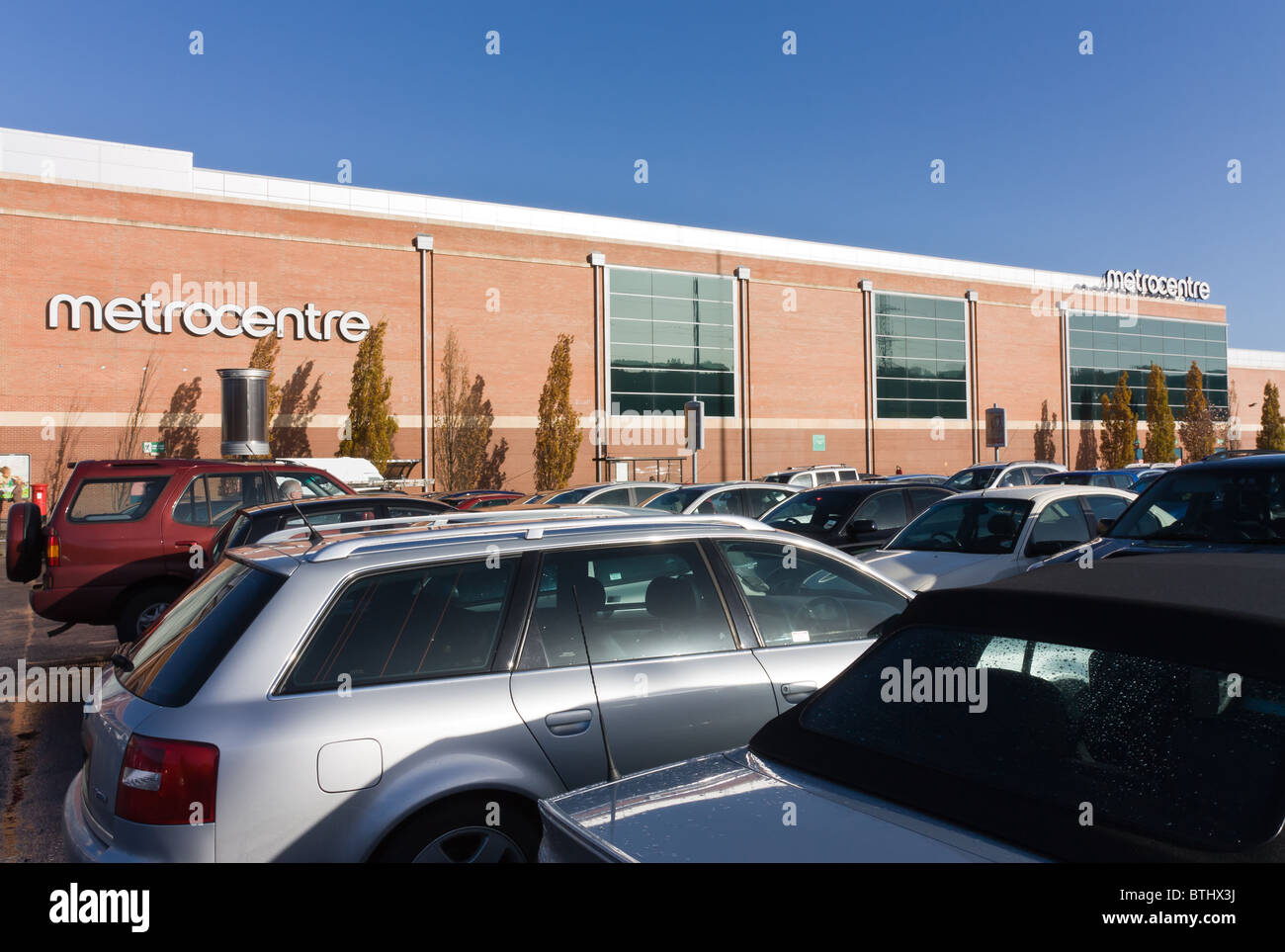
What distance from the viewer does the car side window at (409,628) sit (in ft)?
11.1

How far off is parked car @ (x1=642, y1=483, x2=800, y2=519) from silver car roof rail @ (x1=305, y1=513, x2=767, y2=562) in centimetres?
897

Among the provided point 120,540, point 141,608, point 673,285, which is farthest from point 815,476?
point 120,540

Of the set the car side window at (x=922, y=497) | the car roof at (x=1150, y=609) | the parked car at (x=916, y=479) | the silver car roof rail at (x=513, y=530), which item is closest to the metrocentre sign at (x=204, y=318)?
the parked car at (x=916, y=479)

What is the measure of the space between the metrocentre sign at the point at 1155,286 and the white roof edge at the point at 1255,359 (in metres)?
8.17

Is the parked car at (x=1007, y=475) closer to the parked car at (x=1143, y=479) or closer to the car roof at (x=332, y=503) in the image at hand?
the parked car at (x=1143, y=479)

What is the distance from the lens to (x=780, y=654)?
13.8 feet

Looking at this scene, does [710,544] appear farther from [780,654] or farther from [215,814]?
[215,814]

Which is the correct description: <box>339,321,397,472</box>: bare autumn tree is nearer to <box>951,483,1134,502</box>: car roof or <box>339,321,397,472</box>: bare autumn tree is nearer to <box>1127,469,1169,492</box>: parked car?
<box>1127,469,1169,492</box>: parked car

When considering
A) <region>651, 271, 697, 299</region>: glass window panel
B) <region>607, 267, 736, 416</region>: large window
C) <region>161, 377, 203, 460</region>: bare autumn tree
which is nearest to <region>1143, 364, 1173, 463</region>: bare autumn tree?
<region>607, 267, 736, 416</region>: large window

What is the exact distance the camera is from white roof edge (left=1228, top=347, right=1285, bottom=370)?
60281mm

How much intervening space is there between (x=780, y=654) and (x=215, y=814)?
230cm

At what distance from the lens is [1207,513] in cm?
700

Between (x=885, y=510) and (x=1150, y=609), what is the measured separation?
982cm

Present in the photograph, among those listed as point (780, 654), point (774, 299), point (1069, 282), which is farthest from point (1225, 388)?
point (780, 654)
